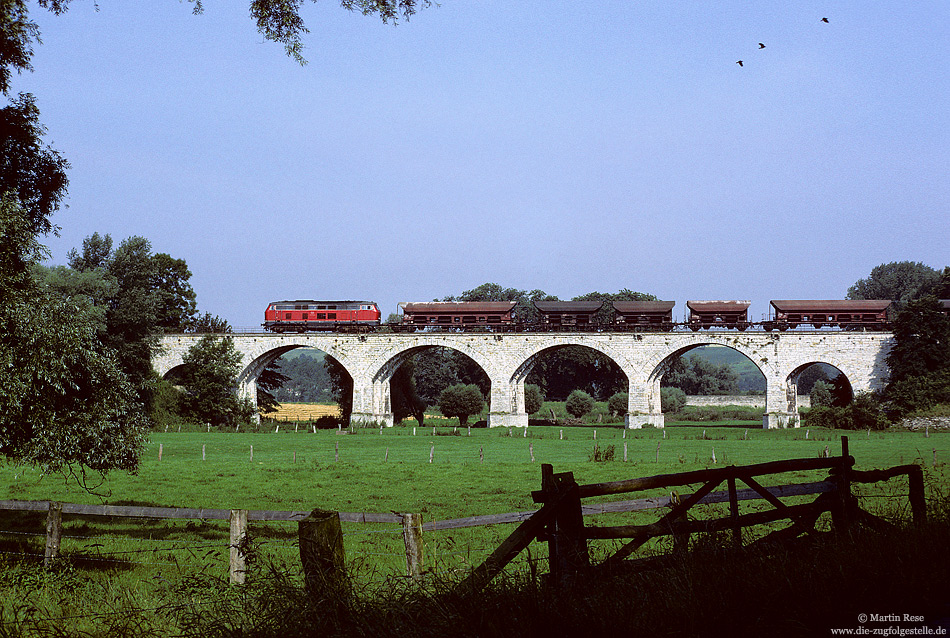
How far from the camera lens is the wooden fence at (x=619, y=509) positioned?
562 centimetres

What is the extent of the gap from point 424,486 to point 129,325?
98.3 feet

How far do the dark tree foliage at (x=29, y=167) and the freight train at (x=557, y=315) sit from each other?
44.5m

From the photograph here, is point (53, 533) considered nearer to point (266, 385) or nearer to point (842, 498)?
point (842, 498)

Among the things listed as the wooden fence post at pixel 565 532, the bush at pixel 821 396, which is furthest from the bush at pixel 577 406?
the wooden fence post at pixel 565 532

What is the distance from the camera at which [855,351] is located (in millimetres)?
50219

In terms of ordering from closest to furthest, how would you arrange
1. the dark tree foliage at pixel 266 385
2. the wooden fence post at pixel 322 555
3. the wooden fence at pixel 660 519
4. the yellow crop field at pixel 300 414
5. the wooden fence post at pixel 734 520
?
the wooden fence post at pixel 322 555
the wooden fence at pixel 660 519
the wooden fence post at pixel 734 520
the dark tree foliage at pixel 266 385
the yellow crop field at pixel 300 414

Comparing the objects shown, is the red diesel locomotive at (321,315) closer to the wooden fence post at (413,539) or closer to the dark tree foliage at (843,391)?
the dark tree foliage at (843,391)

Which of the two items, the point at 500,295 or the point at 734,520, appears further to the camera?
the point at 500,295

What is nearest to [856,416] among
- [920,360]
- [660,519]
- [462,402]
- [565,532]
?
[920,360]

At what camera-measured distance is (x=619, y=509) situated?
8508 millimetres

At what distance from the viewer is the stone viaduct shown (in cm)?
5022

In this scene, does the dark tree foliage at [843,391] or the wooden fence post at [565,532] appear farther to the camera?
the dark tree foliage at [843,391]

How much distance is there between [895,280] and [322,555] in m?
114

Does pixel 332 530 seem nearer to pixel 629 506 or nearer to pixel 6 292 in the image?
pixel 629 506
